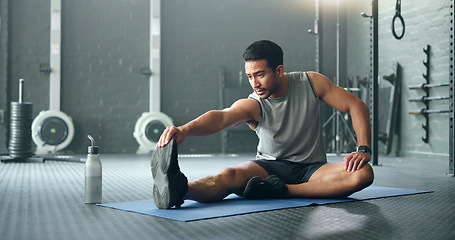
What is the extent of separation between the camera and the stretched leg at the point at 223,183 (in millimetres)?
2324

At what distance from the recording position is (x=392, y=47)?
6949 mm

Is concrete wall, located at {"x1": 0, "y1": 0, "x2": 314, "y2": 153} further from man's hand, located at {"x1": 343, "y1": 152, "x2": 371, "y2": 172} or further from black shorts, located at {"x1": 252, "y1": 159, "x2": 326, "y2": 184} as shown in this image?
man's hand, located at {"x1": 343, "y1": 152, "x2": 371, "y2": 172}

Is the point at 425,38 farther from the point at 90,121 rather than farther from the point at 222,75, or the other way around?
the point at 90,121

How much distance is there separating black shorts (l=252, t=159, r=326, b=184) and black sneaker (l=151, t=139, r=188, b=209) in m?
0.56

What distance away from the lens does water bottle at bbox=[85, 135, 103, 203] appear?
2.39 metres

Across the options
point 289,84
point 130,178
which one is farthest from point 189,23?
point 289,84

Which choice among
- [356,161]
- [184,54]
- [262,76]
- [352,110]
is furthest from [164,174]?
[184,54]

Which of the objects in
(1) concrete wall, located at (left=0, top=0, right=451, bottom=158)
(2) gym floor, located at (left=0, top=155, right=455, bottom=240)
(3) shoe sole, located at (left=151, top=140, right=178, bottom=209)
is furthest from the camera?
(1) concrete wall, located at (left=0, top=0, right=451, bottom=158)

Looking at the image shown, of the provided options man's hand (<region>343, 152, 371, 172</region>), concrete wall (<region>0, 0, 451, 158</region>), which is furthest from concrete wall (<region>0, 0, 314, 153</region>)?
man's hand (<region>343, 152, 371, 172</region>)

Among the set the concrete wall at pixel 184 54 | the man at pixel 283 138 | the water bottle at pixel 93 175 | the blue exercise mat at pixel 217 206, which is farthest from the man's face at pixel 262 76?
the concrete wall at pixel 184 54

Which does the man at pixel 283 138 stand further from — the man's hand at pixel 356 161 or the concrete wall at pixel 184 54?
the concrete wall at pixel 184 54

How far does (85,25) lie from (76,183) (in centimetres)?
424

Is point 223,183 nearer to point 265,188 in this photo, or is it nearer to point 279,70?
point 265,188

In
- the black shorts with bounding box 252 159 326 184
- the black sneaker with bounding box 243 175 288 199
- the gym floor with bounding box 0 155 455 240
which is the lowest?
the gym floor with bounding box 0 155 455 240
